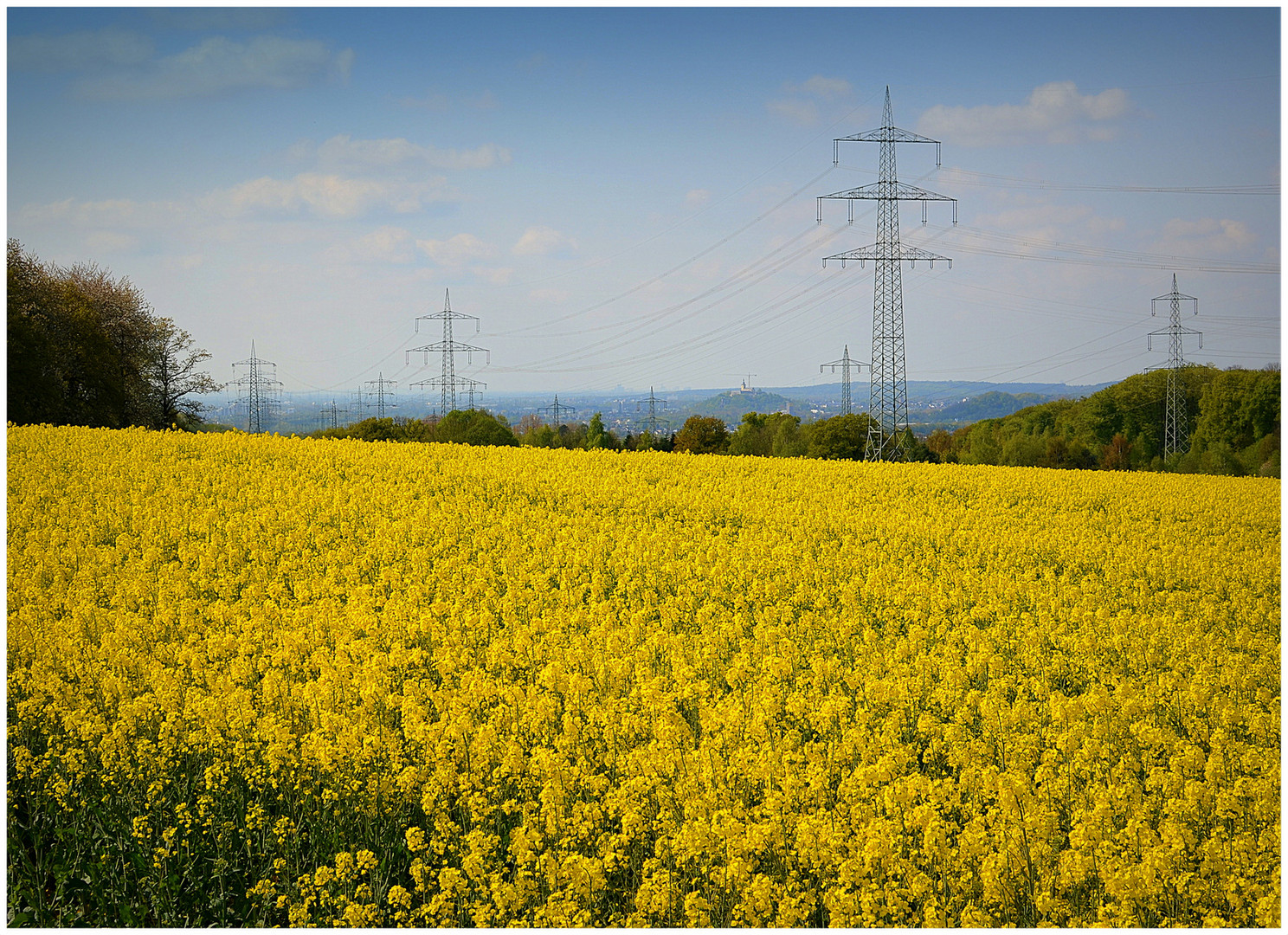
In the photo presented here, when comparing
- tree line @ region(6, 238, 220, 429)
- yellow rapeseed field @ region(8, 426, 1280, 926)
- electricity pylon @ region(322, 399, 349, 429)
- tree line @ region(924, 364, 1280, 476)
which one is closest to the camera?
yellow rapeseed field @ region(8, 426, 1280, 926)

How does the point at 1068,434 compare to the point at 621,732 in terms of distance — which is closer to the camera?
the point at 621,732

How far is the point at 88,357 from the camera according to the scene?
32188 millimetres

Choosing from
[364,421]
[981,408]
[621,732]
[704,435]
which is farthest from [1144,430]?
[621,732]

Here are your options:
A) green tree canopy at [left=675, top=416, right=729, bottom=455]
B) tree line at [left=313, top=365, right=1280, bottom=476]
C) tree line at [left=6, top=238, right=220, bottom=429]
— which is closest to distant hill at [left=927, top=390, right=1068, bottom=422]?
tree line at [left=313, top=365, right=1280, bottom=476]

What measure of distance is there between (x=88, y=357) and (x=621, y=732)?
113 feet

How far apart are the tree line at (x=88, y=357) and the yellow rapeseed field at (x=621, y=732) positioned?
19.5m

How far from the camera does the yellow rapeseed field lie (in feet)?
13.2

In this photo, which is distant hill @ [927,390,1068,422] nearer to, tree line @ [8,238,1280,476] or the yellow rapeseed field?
tree line @ [8,238,1280,476]

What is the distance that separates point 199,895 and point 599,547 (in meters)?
6.47

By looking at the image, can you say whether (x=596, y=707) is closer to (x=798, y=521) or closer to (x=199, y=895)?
(x=199, y=895)

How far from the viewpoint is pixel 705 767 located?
4691mm

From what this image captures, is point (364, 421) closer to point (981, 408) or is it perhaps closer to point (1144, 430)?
point (1144, 430)

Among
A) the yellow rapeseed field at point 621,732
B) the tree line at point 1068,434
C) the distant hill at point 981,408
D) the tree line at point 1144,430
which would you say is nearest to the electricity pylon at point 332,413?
the tree line at point 1068,434

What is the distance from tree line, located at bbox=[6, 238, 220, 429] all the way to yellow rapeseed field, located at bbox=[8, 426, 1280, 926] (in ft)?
64.0
